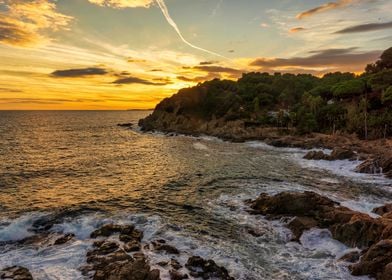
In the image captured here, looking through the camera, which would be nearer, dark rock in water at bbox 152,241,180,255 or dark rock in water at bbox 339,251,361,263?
dark rock in water at bbox 339,251,361,263

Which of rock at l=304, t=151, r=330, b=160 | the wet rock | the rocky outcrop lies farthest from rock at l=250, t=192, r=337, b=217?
rock at l=304, t=151, r=330, b=160

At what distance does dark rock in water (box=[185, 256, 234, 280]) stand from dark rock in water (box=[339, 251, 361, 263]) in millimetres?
7522

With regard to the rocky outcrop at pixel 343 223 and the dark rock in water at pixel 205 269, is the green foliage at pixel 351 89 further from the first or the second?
the dark rock in water at pixel 205 269

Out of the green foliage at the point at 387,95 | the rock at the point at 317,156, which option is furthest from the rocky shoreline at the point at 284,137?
the green foliage at the point at 387,95

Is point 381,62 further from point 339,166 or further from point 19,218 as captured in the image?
point 19,218

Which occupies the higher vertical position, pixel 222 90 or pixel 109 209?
pixel 222 90

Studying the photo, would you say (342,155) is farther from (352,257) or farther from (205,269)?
(205,269)

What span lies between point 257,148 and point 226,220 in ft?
151

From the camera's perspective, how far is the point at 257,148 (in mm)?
72312

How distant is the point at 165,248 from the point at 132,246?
2.27 metres

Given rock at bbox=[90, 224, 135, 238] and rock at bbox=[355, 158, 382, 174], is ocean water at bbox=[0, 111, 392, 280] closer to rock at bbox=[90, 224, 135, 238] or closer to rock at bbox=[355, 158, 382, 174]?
rock at bbox=[90, 224, 135, 238]

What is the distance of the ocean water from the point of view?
68.3 feet

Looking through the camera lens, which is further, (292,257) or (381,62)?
(381,62)

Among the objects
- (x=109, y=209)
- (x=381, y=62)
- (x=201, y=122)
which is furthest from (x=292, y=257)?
(x=381, y=62)
